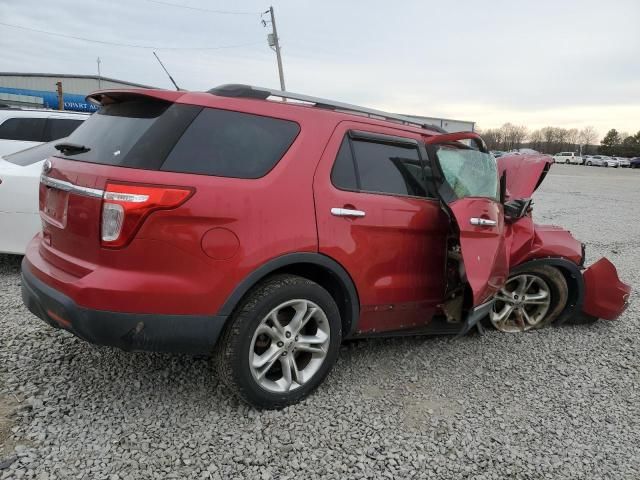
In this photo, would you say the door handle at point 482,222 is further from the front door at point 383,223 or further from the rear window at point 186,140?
the rear window at point 186,140

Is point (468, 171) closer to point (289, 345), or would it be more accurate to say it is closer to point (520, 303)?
point (520, 303)

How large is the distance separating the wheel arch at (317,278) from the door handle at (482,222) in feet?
3.25

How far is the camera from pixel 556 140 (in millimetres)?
101750

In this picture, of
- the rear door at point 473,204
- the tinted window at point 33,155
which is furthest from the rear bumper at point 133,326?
the tinted window at point 33,155

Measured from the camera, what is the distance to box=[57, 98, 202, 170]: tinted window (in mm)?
2393

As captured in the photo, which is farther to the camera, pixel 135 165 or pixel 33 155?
pixel 33 155

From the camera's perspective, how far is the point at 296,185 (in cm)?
268

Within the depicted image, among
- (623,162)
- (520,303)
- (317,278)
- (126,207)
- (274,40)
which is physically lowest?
(520,303)

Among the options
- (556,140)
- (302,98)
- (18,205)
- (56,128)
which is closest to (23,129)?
(56,128)

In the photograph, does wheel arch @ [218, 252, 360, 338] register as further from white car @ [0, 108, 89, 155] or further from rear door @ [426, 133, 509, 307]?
white car @ [0, 108, 89, 155]

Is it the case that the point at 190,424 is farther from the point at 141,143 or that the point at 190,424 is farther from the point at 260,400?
the point at 141,143

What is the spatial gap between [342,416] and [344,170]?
145cm

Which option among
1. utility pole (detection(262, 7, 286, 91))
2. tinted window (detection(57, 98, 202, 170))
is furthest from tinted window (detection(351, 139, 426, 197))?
utility pole (detection(262, 7, 286, 91))

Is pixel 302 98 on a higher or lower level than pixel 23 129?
higher
